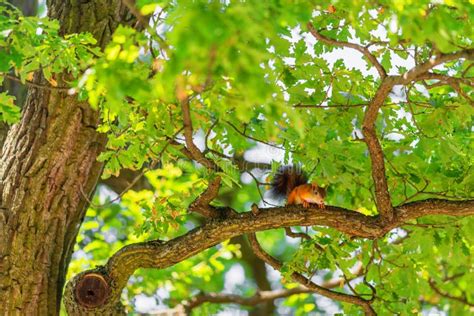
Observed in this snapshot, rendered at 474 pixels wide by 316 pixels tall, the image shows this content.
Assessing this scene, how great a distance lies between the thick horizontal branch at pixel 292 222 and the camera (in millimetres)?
3639

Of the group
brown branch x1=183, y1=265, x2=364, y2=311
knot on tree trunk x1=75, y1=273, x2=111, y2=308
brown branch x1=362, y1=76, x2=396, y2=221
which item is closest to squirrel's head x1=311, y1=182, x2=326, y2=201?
brown branch x1=362, y1=76, x2=396, y2=221

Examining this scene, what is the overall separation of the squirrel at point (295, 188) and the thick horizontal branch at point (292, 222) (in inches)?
14.2

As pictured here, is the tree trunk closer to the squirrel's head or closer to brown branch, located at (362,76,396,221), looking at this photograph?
the squirrel's head

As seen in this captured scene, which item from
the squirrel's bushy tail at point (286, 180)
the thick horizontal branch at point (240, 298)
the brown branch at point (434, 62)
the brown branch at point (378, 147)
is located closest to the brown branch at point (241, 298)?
the thick horizontal branch at point (240, 298)

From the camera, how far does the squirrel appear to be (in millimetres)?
4145

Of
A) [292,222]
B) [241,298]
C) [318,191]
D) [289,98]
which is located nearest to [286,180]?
[318,191]

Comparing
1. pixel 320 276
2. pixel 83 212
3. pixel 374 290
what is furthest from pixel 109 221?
pixel 374 290

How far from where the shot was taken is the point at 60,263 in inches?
168

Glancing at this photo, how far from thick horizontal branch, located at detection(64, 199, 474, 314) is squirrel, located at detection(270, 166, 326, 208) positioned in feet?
1.18

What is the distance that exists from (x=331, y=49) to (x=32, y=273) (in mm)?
1817

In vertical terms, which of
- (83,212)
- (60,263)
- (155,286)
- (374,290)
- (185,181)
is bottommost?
(374,290)

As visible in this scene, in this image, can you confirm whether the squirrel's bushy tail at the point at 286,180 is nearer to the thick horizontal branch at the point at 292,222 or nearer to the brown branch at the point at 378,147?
the thick horizontal branch at the point at 292,222

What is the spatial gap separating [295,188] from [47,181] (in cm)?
125

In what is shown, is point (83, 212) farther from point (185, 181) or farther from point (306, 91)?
point (185, 181)
